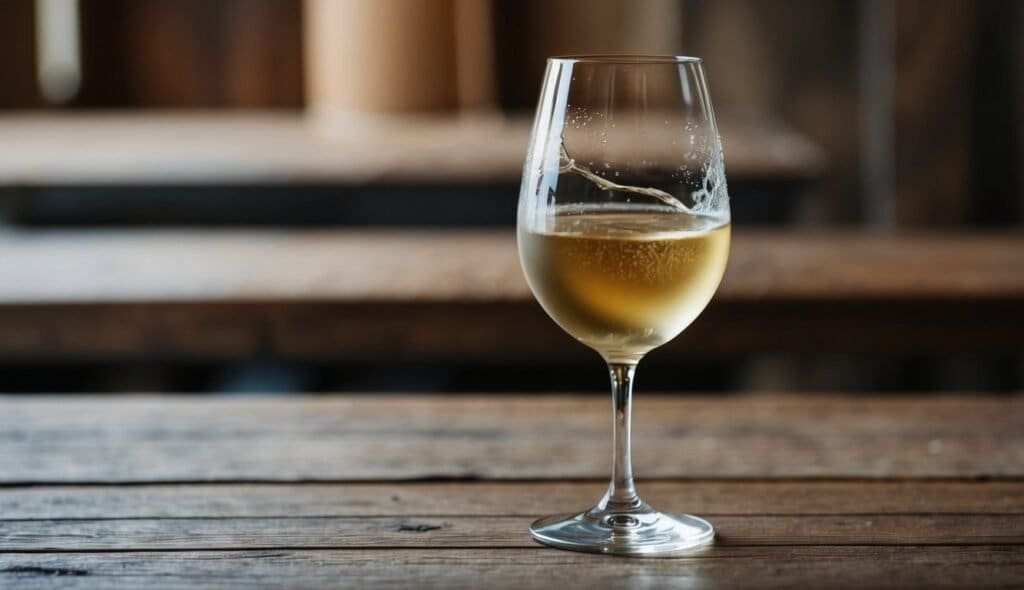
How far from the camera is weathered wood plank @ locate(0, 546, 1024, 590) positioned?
2.38 feet

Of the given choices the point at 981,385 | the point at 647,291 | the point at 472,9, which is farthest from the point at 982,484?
the point at 472,9

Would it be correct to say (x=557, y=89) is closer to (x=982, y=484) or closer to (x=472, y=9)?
(x=982, y=484)

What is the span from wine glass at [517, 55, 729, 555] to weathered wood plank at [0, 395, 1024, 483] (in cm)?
19

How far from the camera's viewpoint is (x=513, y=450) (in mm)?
1025

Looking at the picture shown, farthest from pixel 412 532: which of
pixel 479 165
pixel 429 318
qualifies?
pixel 479 165

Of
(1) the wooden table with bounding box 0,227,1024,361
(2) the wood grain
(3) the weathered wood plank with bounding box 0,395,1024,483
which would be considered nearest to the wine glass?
(3) the weathered wood plank with bounding box 0,395,1024,483

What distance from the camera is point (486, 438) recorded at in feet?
3.49


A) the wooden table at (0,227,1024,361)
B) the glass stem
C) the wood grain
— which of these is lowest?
the wooden table at (0,227,1024,361)

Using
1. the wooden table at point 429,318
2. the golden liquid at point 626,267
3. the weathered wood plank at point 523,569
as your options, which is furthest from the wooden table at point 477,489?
the wooden table at point 429,318

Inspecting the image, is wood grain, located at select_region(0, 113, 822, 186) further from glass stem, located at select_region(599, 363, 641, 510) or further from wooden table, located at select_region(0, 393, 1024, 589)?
glass stem, located at select_region(599, 363, 641, 510)

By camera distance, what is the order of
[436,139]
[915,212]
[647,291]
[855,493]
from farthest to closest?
[436,139], [915,212], [855,493], [647,291]

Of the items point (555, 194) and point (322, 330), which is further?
point (322, 330)

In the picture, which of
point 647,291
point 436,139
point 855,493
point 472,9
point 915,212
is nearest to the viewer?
point 647,291

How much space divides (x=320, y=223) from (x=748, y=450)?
1840mm
